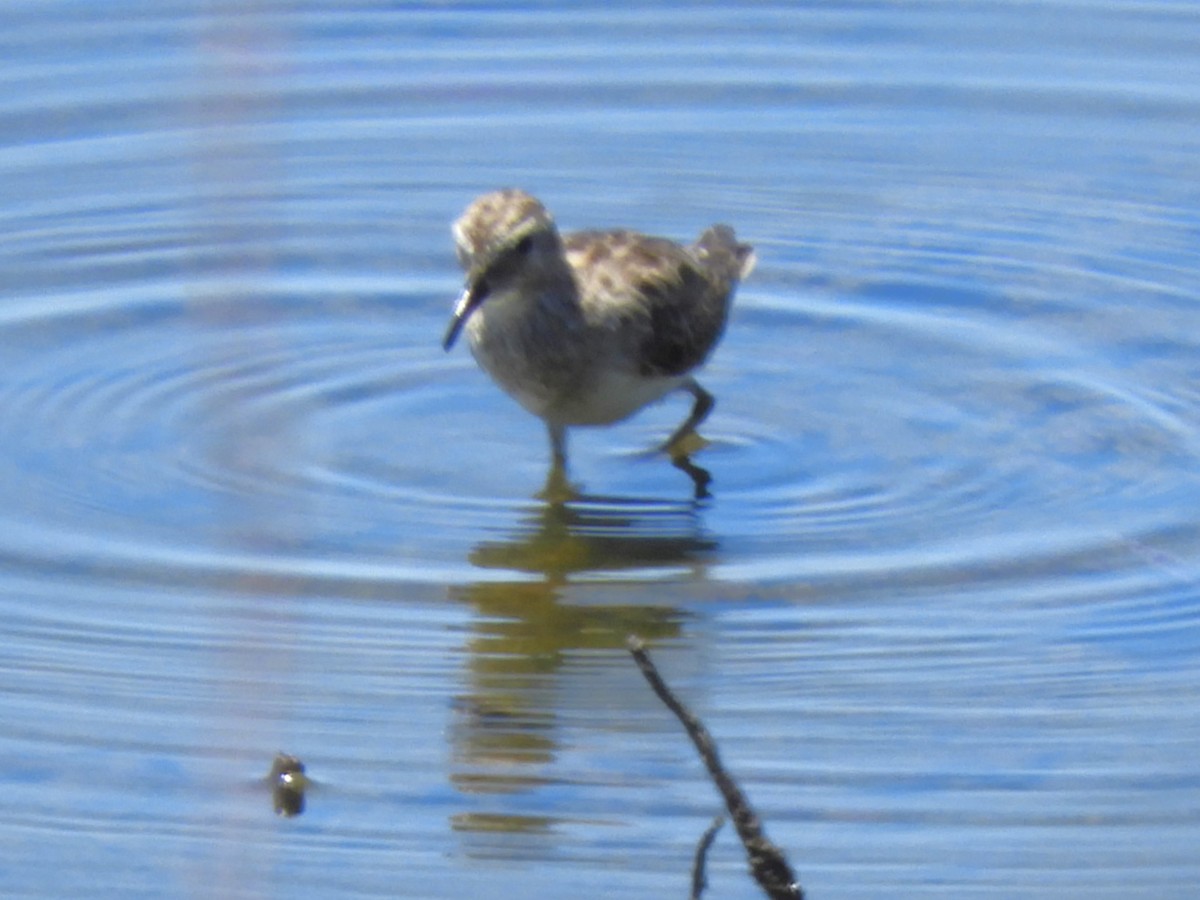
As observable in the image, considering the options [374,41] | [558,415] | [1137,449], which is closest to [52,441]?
[558,415]

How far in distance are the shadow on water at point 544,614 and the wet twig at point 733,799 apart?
1.88 metres

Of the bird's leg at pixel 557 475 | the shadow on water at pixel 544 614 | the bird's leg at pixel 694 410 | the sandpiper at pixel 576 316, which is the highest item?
the sandpiper at pixel 576 316

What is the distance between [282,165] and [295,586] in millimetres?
4134

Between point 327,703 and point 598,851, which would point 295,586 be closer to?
point 327,703

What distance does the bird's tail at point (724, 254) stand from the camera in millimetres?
9094

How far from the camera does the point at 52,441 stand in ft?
26.9

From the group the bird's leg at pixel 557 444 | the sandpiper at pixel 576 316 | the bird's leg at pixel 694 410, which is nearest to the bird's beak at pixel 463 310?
the sandpiper at pixel 576 316

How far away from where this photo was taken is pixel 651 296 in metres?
8.59

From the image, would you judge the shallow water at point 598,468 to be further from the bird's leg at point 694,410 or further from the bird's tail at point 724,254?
the bird's tail at point 724,254

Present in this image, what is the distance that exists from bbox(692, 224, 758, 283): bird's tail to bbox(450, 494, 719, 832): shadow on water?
1.34 m

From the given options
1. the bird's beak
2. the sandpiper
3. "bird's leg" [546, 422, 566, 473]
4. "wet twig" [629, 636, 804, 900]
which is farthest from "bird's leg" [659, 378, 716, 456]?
"wet twig" [629, 636, 804, 900]

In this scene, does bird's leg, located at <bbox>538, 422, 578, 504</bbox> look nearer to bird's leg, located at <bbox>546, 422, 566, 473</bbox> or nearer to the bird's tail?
bird's leg, located at <bbox>546, 422, 566, 473</bbox>

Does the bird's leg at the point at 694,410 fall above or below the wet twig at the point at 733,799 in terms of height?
below

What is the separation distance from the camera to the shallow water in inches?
215
